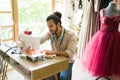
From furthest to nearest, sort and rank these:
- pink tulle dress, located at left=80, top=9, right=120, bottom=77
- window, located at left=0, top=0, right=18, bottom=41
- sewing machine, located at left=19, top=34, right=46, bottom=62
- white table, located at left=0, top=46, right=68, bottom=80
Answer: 1. window, located at left=0, top=0, right=18, bottom=41
2. pink tulle dress, located at left=80, top=9, right=120, bottom=77
3. sewing machine, located at left=19, top=34, right=46, bottom=62
4. white table, located at left=0, top=46, right=68, bottom=80

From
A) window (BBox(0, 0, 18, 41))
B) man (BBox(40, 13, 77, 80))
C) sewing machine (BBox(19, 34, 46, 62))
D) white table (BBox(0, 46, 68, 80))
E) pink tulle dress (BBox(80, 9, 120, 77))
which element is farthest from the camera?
window (BBox(0, 0, 18, 41))

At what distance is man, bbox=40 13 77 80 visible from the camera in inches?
64.6

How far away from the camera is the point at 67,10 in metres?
3.58

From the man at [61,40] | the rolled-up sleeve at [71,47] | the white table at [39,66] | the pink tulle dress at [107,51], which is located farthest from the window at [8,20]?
the pink tulle dress at [107,51]

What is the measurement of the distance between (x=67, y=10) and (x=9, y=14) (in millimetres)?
1331

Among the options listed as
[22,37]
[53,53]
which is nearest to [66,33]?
[53,53]

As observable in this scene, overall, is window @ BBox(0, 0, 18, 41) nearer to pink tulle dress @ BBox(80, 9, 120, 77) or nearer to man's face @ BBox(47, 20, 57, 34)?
man's face @ BBox(47, 20, 57, 34)

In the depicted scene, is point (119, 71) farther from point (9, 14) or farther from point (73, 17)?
point (9, 14)

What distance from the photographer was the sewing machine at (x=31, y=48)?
1.48 meters

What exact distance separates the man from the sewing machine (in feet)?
0.42

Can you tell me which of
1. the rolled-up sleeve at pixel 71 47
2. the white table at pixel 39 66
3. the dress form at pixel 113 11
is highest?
the dress form at pixel 113 11

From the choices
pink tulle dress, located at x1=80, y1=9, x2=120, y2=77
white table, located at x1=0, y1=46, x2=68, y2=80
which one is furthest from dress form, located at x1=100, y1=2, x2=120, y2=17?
white table, located at x1=0, y1=46, x2=68, y2=80

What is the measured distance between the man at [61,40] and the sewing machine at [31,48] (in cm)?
13

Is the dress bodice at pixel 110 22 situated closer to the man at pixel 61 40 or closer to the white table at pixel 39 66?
the man at pixel 61 40
